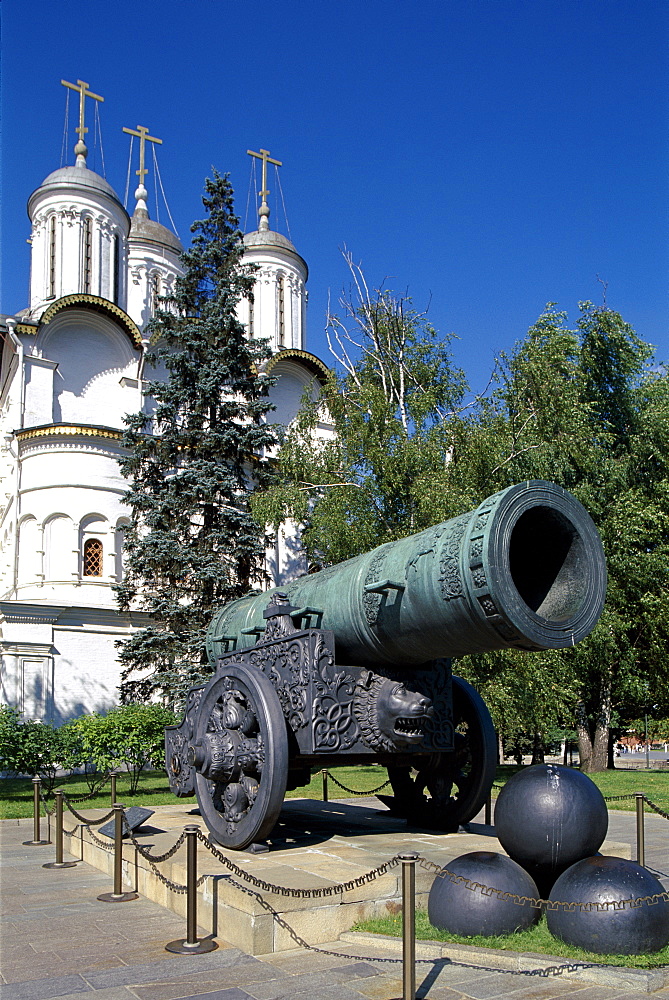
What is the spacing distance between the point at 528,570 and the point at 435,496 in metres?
10.9

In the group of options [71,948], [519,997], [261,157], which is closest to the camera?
[519,997]

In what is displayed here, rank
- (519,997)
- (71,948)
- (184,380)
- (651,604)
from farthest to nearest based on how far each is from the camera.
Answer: (184,380) → (651,604) → (71,948) → (519,997)

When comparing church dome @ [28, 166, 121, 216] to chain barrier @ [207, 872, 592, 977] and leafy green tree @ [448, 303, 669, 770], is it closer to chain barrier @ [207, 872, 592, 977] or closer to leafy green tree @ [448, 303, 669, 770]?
leafy green tree @ [448, 303, 669, 770]

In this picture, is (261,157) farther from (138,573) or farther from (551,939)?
(551,939)

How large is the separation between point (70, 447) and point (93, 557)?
3197mm

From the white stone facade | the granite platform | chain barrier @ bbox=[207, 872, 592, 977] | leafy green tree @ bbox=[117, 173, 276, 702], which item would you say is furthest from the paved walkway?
the white stone facade

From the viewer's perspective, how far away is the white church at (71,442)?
Result: 24.0m

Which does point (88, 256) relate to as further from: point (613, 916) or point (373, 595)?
point (613, 916)

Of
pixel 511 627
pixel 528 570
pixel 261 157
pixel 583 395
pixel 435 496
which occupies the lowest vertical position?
pixel 511 627

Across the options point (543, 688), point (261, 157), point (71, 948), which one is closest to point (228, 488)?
point (543, 688)

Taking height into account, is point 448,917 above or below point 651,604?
below

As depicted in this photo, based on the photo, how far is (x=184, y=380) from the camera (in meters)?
21.5

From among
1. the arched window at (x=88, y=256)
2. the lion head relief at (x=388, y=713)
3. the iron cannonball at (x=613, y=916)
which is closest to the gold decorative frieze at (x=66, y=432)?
the arched window at (x=88, y=256)

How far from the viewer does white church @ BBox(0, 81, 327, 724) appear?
2395cm
